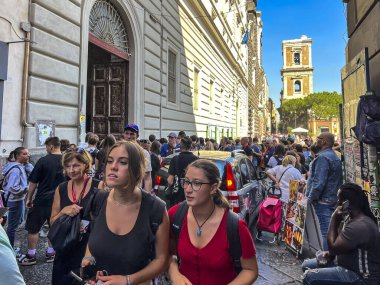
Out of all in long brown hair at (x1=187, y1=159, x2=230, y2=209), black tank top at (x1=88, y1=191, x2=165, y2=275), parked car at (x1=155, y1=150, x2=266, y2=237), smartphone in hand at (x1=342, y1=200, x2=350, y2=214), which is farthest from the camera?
parked car at (x1=155, y1=150, x2=266, y2=237)

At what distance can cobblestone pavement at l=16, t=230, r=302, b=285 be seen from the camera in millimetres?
4361

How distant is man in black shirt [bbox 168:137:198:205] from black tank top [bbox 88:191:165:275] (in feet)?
10.5

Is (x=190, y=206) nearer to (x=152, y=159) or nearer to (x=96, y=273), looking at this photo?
(x=96, y=273)

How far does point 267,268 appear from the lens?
4.88 metres

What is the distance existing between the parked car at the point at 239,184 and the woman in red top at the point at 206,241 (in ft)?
9.05

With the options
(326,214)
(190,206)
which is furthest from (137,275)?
(326,214)

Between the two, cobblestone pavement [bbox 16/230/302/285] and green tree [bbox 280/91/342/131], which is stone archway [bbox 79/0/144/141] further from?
green tree [bbox 280/91/342/131]

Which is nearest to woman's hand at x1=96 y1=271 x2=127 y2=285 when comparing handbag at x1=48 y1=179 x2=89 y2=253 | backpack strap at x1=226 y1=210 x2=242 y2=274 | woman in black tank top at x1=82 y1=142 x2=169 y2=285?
woman in black tank top at x1=82 y1=142 x2=169 y2=285

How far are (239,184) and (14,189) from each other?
11.6ft

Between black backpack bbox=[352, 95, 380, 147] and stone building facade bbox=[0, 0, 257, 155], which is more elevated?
stone building facade bbox=[0, 0, 257, 155]

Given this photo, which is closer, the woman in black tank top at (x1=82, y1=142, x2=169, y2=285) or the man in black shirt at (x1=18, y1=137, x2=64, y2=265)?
the woman in black tank top at (x1=82, y1=142, x2=169, y2=285)

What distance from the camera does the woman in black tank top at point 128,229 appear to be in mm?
2104

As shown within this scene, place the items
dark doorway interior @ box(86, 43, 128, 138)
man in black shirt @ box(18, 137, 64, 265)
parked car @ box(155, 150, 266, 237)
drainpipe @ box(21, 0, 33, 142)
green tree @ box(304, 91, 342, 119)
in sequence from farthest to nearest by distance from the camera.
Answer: green tree @ box(304, 91, 342, 119) < dark doorway interior @ box(86, 43, 128, 138) < drainpipe @ box(21, 0, 33, 142) < parked car @ box(155, 150, 266, 237) < man in black shirt @ box(18, 137, 64, 265)

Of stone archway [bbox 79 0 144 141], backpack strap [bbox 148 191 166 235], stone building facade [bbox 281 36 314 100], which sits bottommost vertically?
backpack strap [bbox 148 191 166 235]
